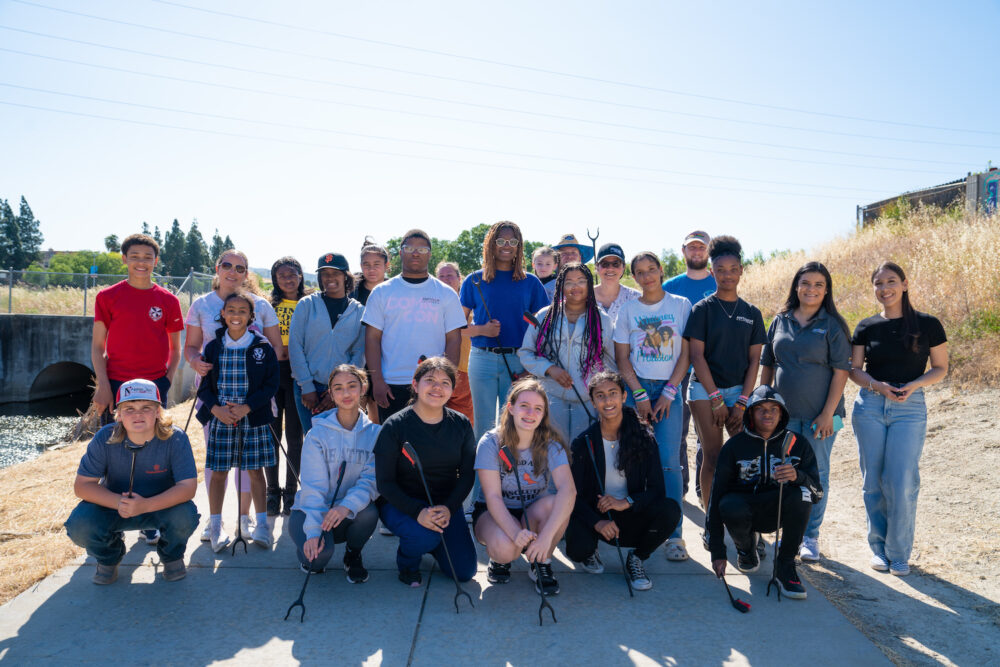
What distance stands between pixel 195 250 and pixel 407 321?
3190 inches

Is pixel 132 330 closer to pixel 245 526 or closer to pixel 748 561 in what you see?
pixel 245 526

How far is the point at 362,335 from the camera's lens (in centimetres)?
486

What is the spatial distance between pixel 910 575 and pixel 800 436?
45.7 inches

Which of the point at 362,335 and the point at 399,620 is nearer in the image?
the point at 399,620

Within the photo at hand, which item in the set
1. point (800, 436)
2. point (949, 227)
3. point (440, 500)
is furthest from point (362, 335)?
point (949, 227)

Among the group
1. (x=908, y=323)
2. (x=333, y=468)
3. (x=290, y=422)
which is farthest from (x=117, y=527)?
(x=908, y=323)

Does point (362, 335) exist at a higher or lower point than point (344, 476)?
higher

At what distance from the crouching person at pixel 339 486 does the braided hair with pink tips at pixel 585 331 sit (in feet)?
4.03

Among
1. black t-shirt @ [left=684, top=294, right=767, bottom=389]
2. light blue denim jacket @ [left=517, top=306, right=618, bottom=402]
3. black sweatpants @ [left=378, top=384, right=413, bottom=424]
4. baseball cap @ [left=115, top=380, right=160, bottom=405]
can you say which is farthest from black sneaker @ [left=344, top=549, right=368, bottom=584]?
black t-shirt @ [left=684, top=294, right=767, bottom=389]

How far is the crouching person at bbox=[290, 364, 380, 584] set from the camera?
362 centimetres

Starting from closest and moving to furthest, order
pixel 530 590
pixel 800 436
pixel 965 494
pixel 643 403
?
pixel 530 590, pixel 800 436, pixel 643 403, pixel 965 494

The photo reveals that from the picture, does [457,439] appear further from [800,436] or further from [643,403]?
[800,436]

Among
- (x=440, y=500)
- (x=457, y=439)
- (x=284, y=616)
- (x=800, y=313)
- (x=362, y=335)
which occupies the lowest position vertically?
(x=284, y=616)

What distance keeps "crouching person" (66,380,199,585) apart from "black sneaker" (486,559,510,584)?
1.73 meters
